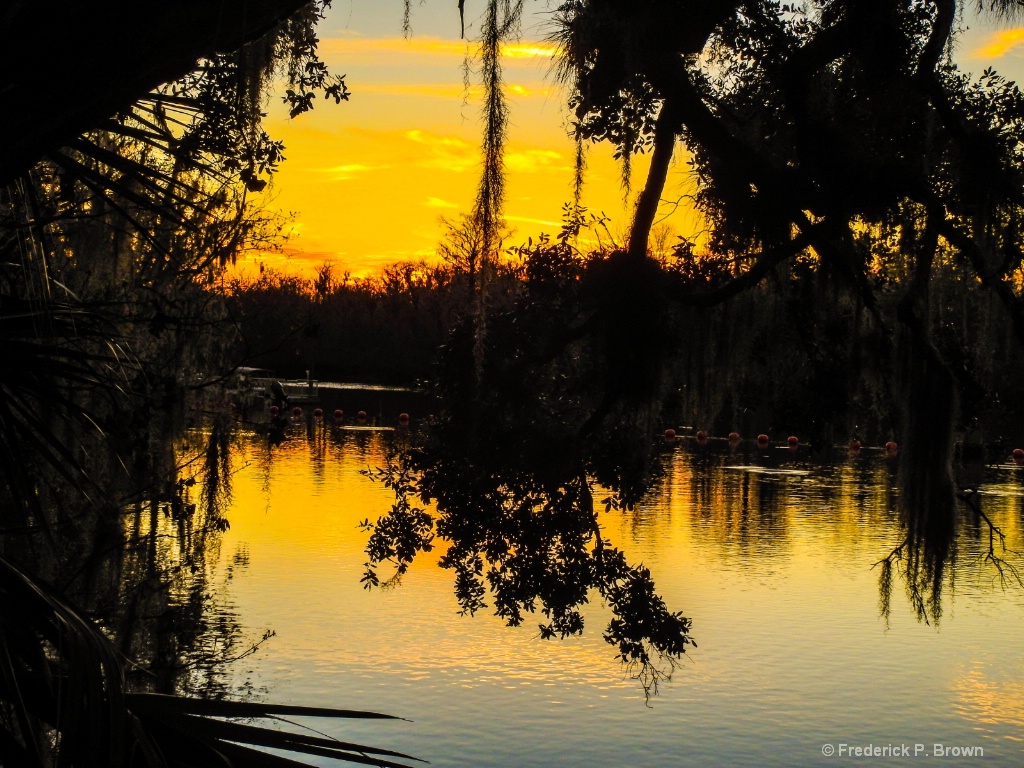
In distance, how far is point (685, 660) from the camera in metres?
15.3

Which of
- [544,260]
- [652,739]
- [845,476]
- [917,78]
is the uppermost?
[917,78]

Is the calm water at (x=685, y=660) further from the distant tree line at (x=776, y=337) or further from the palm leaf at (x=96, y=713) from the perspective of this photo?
the palm leaf at (x=96, y=713)

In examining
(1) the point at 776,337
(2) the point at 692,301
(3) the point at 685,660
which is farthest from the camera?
(3) the point at 685,660

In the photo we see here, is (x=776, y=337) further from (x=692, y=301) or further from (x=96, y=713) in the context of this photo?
(x=96, y=713)

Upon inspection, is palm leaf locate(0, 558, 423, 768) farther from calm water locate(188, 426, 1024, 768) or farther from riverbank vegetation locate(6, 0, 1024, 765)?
calm water locate(188, 426, 1024, 768)

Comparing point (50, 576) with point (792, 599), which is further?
point (792, 599)

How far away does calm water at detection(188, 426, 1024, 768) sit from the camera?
40.6 feet

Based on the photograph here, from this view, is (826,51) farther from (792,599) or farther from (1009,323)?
(792,599)

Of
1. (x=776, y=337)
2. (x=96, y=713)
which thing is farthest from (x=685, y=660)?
(x=96, y=713)

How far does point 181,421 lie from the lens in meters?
7.47

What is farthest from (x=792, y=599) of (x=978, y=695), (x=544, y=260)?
(x=544, y=260)

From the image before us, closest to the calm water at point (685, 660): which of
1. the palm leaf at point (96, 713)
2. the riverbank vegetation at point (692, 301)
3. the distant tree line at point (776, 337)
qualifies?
the riverbank vegetation at point (692, 301)

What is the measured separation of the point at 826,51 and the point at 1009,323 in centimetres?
163

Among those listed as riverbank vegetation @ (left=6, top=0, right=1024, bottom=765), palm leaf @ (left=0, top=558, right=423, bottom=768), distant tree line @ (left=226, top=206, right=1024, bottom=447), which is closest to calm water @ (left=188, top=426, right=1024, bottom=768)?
riverbank vegetation @ (left=6, top=0, right=1024, bottom=765)
